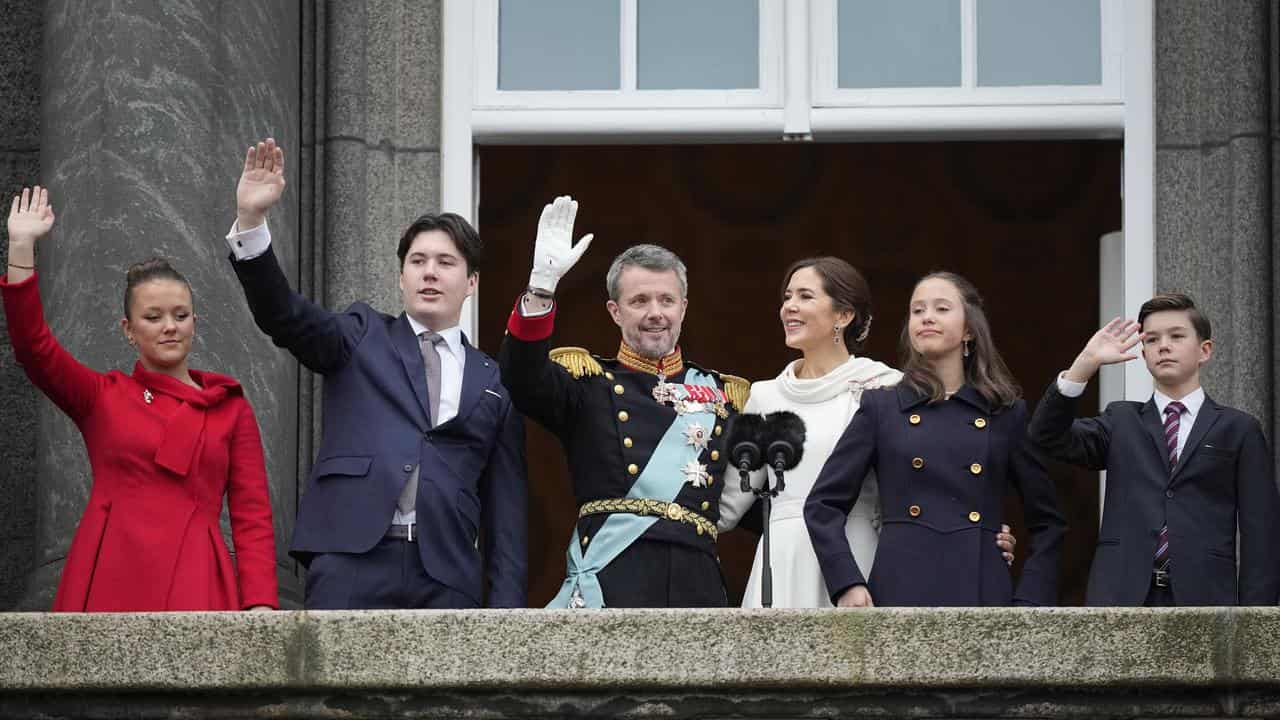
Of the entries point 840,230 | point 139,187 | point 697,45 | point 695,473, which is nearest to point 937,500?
point 695,473

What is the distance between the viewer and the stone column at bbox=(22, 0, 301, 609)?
307 inches

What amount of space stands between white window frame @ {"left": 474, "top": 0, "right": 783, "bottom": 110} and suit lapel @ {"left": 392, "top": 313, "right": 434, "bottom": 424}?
7.34 feet

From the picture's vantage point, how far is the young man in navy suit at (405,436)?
6.42 meters

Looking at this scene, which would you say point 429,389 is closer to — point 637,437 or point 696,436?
point 637,437

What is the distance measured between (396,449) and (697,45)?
9.66ft

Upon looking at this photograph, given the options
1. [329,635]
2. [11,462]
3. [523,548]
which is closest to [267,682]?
[329,635]

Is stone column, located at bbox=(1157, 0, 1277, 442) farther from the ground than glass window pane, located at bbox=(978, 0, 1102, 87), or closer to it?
closer to it

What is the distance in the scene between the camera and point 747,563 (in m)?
14.3

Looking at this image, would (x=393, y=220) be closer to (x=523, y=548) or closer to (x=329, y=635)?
(x=523, y=548)

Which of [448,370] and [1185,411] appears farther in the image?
[1185,411]

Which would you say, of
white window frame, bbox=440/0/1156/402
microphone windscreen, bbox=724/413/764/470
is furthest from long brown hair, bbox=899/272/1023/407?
white window frame, bbox=440/0/1156/402

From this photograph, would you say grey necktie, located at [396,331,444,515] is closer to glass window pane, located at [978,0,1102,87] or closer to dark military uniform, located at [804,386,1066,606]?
dark military uniform, located at [804,386,1066,606]

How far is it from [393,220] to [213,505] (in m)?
2.57

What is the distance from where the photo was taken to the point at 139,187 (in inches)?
313
